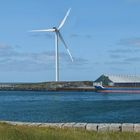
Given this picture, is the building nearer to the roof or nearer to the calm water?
the roof

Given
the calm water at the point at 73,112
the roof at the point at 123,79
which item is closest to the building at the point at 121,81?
the roof at the point at 123,79

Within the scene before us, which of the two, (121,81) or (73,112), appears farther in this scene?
(121,81)

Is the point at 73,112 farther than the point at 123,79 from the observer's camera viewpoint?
No

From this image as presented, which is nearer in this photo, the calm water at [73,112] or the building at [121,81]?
the calm water at [73,112]

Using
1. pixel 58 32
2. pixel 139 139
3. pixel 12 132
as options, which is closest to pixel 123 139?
pixel 139 139

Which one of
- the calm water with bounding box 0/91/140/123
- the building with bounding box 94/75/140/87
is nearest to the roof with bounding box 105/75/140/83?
the building with bounding box 94/75/140/87

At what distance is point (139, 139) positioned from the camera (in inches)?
647

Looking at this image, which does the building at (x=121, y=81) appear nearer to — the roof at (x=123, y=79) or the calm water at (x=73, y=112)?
the roof at (x=123, y=79)

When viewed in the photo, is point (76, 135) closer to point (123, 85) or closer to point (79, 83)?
point (123, 85)

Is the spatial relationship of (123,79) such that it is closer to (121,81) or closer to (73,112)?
(121,81)

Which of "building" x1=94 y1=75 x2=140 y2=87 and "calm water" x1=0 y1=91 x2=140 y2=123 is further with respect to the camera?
"building" x1=94 y1=75 x2=140 y2=87

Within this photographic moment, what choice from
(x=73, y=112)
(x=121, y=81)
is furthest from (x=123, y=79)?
(x=73, y=112)

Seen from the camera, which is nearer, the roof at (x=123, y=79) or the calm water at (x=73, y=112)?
the calm water at (x=73, y=112)

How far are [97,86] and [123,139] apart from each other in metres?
144
